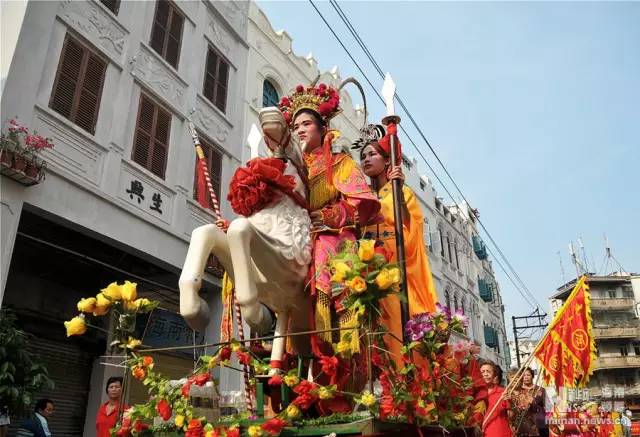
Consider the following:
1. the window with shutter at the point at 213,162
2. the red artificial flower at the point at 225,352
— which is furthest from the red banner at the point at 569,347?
the window with shutter at the point at 213,162

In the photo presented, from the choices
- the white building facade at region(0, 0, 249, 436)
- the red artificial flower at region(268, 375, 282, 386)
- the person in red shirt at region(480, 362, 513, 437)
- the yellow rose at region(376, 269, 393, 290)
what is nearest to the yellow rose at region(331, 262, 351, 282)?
the yellow rose at region(376, 269, 393, 290)

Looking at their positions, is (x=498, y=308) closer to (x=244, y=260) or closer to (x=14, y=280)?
(x=14, y=280)

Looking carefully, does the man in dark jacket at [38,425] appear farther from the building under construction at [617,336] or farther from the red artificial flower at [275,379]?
the building under construction at [617,336]

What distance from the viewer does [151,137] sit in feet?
33.6

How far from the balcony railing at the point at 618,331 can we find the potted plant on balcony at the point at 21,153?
1693 inches

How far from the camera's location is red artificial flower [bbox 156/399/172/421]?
2831 millimetres

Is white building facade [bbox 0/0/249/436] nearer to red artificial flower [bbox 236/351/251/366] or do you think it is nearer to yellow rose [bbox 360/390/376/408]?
red artificial flower [bbox 236/351/251/366]

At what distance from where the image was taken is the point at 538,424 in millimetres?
5750

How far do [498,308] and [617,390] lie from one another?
1480cm

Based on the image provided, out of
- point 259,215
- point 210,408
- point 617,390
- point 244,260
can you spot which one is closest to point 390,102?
point 259,215

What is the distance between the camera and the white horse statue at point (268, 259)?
299 cm

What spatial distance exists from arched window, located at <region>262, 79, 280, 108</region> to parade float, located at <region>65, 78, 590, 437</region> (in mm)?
11173

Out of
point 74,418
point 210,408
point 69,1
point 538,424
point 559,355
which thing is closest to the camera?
point 210,408

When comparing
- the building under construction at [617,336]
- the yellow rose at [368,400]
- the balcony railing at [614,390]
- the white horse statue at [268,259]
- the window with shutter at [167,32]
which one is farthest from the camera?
the building under construction at [617,336]
